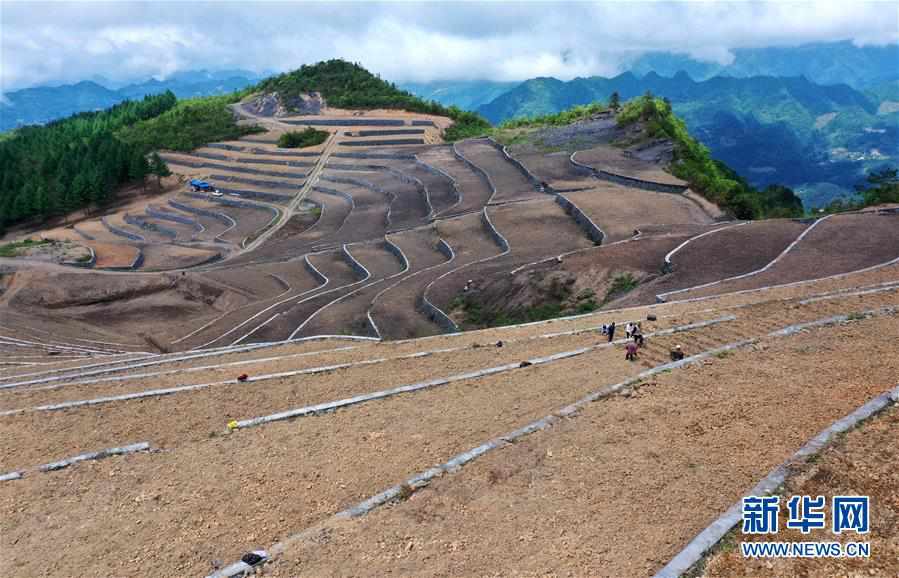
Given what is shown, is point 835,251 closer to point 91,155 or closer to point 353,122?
point 353,122

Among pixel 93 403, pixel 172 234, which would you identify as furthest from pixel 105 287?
pixel 93 403

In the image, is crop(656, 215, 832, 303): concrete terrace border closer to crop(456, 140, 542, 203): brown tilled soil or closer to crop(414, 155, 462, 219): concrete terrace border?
crop(456, 140, 542, 203): brown tilled soil

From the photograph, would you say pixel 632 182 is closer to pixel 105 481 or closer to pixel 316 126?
pixel 105 481

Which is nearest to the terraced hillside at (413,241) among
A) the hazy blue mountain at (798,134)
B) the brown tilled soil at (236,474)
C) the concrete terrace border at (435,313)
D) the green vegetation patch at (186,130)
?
the concrete terrace border at (435,313)

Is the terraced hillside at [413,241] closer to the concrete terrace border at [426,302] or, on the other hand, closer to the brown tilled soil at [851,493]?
the concrete terrace border at [426,302]

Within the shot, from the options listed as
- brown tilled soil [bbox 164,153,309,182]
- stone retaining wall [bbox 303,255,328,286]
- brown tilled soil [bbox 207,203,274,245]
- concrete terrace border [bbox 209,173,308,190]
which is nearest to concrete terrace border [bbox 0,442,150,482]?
stone retaining wall [bbox 303,255,328,286]

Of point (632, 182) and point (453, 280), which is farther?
point (632, 182)
